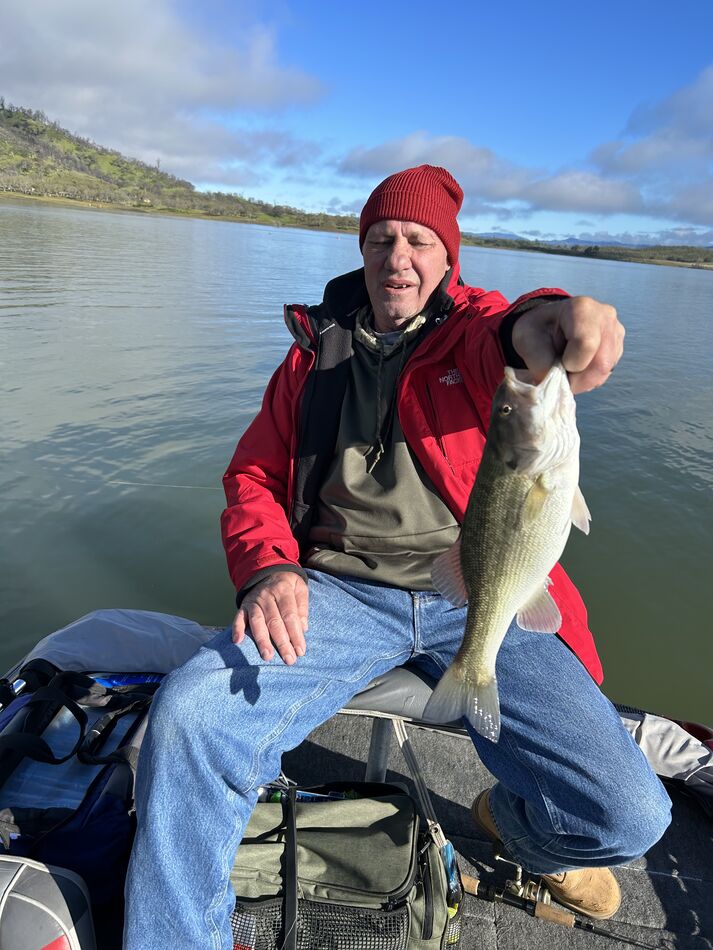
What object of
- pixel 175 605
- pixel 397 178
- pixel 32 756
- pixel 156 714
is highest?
pixel 397 178

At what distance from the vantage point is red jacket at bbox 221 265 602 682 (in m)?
2.58

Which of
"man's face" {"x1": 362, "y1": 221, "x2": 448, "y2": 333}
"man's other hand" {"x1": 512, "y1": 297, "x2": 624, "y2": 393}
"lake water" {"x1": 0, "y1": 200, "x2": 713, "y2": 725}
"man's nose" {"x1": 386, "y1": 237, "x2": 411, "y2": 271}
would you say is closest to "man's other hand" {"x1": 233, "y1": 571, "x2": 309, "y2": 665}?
"man's other hand" {"x1": 512, "y1": 297, "x2": 624, "y2": 393}

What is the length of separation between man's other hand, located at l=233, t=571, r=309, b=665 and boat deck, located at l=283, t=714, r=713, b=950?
1627 mm

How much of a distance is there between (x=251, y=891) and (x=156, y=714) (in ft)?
3.00

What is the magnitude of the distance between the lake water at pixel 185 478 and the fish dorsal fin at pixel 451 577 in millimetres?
3764

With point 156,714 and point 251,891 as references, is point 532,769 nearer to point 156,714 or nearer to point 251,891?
point 251,891

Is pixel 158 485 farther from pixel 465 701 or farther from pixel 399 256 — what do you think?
pixel 465 701

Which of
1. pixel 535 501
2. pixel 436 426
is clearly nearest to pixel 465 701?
pixel 535 501

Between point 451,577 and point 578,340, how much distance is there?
3.07ft

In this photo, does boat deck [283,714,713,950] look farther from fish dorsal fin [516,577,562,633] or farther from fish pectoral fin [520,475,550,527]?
fish pectoral fin [520,475,550,527]

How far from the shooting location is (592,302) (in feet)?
5.60

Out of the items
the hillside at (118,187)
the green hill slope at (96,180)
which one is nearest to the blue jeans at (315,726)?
the hillside at (118,187)

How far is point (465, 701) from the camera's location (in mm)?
2172

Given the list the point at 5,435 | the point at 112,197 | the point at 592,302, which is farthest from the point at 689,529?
the point at 112,197
